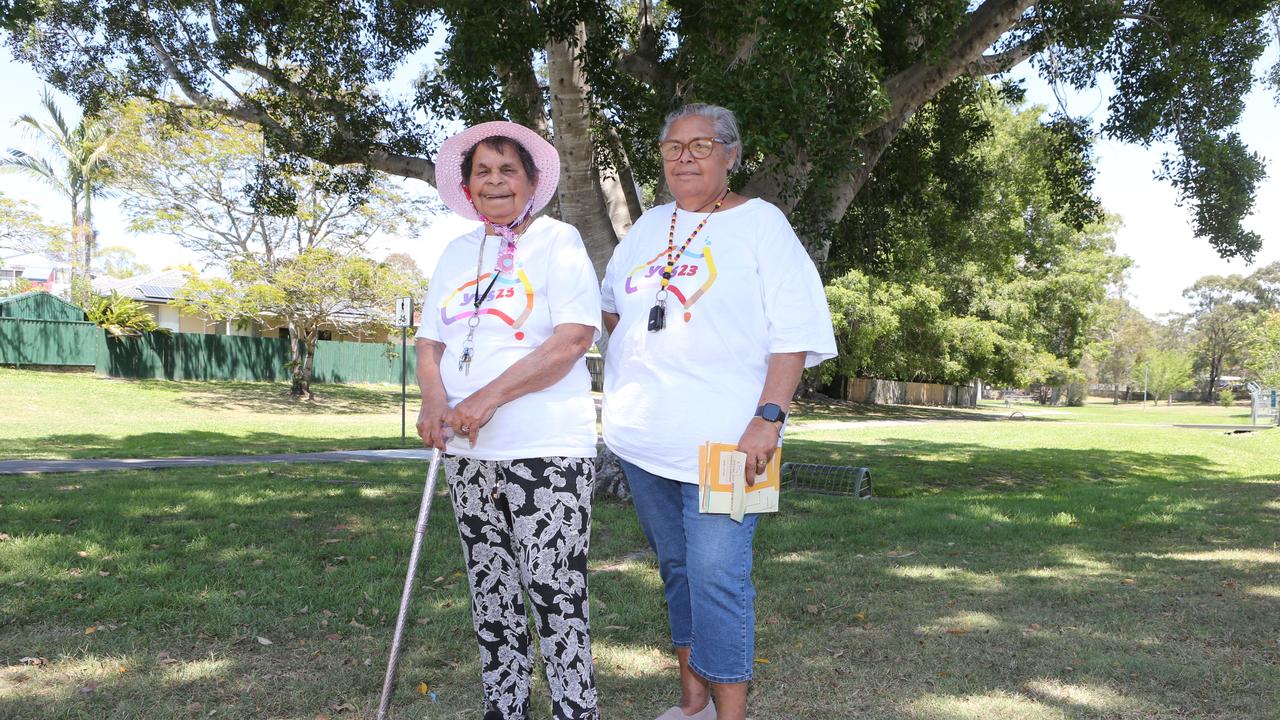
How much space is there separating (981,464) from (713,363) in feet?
43.7

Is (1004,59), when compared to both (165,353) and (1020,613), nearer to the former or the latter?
(1020,613)

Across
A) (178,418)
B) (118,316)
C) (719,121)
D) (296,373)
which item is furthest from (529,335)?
(118,316)

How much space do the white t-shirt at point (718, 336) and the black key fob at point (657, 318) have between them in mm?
15

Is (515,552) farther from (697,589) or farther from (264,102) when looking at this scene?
(264,102)

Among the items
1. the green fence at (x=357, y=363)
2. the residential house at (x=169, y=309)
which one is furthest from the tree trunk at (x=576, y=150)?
the green fence at (x=357, y=363)

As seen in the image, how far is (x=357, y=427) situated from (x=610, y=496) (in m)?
11.5

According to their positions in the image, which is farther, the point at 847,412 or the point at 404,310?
the point at 847,412

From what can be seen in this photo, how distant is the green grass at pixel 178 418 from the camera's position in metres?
13.2

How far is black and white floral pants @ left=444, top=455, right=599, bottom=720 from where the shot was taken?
260 centimetres

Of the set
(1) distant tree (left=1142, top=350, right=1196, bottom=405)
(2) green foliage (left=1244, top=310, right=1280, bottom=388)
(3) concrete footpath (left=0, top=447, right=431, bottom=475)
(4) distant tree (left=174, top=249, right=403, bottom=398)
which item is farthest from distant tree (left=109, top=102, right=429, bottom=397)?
(1) distant tree (left=1142, top=350, right=1196, bottom=405)

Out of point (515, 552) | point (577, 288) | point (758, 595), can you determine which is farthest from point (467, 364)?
point (758, 595)

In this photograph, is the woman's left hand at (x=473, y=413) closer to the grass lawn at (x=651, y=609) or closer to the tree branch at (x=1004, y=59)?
the grass lawn at (x=651, y=609)

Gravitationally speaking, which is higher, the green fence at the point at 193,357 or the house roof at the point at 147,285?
the house roof at the point at 147,285

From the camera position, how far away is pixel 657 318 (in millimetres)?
2625
